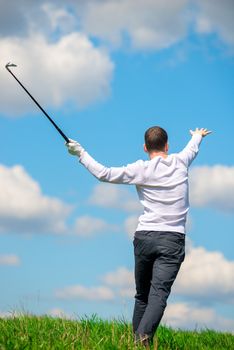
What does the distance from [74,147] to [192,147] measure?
64.3 inches

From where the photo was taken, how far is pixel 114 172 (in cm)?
777

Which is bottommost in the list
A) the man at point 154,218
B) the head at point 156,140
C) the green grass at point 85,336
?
the green grass at point 85,336

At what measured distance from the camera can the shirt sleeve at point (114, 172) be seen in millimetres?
7770

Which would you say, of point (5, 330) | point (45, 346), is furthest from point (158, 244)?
point (5, 330)

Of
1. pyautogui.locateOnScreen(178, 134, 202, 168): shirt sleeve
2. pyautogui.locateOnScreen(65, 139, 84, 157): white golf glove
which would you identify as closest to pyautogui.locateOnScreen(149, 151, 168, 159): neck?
pyautogui.locateOnScreen(178, 134, 202, 168): shirt sleeve

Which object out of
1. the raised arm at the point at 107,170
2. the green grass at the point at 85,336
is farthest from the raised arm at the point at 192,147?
the green grass at the point at 85,336

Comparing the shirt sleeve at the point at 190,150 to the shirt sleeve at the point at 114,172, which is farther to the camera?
the shirt sleeve at the point at 190,150

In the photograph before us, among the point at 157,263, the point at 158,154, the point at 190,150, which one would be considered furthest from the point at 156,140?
the point at 157,263

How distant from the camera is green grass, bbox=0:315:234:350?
7375 millimetres

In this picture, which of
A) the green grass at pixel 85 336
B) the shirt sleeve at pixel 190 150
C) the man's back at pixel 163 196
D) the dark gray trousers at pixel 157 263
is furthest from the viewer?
the shirt sleeve at pixel 190 150

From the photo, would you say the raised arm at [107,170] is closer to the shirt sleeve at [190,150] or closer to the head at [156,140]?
the head at [156,140]

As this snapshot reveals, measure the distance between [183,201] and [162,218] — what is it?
0.37 meters

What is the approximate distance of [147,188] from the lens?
7980 millimetres

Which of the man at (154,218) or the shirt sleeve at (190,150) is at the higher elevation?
the shirt sleeve at (190,150)
